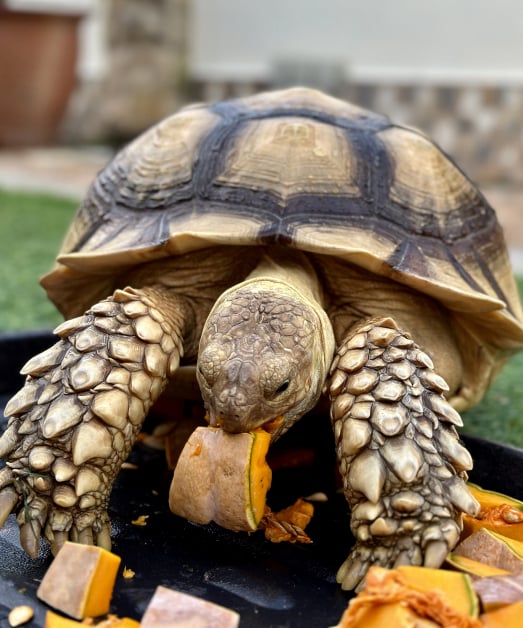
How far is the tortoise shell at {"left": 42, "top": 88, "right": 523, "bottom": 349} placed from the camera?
2.10 m

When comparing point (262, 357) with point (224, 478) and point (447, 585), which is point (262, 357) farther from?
point (447, 585)

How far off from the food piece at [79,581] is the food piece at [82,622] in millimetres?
19

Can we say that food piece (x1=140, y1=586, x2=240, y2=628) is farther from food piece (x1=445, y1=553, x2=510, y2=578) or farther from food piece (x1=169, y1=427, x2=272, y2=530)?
food piece (x1=445, y1=553, x2=510, y2=578)

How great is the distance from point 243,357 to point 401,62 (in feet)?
27.8

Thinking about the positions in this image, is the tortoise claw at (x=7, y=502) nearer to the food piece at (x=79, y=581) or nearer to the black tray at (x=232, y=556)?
the black tray at (x=232, y=556)

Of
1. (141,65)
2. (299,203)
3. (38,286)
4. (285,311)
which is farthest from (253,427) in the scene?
(141,65)

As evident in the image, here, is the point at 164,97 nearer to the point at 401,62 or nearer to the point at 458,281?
the point at 401,62

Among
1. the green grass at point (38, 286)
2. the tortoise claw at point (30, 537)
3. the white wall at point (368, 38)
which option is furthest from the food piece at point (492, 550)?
the white wall at point (368, 38)

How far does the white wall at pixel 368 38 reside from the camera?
898 cm

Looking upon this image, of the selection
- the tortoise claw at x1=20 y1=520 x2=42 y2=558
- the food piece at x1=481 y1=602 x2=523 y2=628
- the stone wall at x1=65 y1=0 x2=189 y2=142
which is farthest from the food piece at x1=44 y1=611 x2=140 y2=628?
the stone wall at x1=65 y1=0 x2=189 y2=142

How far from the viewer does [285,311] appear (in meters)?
1.80

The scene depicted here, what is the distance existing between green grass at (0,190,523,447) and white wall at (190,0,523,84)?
3949 millimetres

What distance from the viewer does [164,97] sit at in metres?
11.0

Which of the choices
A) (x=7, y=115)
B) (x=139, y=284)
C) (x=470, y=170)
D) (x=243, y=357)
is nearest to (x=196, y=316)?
(x=139, y=284)
